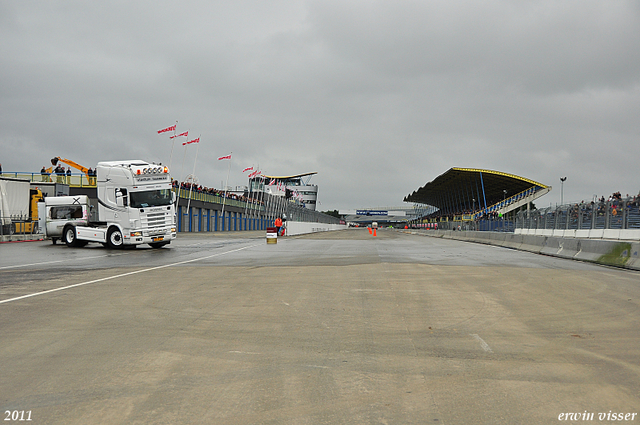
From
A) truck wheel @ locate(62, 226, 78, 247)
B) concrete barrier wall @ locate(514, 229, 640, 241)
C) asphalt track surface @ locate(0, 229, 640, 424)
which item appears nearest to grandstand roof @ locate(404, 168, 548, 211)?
concrete barrier wall @ locate(514, 229, 640, 241)

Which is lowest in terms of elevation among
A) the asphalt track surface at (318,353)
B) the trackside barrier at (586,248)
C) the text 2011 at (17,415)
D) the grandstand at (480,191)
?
the text 2011 at (17,415)

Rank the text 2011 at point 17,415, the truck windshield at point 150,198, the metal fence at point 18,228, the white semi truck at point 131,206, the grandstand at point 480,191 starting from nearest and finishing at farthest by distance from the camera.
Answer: the text 2011 at point 17,415 < the white semi truck at point 131,206 < the truck windshield at point 150,198 < the metal fence at point 18,228 < the grandstand at point 480,191

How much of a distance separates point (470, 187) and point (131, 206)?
102292 millimetres

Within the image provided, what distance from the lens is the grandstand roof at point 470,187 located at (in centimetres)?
9975

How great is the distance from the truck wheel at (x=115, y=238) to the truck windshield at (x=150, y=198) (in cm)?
158

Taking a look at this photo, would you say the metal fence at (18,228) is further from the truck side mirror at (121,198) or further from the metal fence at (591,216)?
the metal fence at (591,216)

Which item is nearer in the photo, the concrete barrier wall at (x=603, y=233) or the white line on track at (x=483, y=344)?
the white line on track at (x=483, y=344)

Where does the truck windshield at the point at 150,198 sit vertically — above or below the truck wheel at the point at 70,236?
above

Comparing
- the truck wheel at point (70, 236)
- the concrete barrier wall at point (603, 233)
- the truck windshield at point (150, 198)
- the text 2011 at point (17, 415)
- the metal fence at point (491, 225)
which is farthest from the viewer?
the metal fence at point (491, 225)

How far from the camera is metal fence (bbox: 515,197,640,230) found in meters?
23.3

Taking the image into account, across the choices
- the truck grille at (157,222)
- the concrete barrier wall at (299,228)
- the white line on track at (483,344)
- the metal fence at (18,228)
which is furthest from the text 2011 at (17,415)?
the concrete barrier wall at (299,228)

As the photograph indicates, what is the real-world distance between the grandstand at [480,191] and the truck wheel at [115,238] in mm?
62645

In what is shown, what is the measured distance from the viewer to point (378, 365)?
525 cm

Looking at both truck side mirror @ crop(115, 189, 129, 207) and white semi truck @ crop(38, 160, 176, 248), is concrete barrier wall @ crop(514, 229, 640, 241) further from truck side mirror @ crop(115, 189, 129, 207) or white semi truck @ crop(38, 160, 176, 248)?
truck side mirror @ crop(115, 189, 129, 207)
